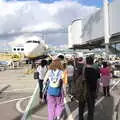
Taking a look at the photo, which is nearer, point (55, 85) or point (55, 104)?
point (55, 85)

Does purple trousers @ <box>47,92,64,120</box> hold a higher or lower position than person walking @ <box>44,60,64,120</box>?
lower

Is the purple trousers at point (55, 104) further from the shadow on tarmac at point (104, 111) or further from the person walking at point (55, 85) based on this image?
the shadow on tarmac at point (104, 111)

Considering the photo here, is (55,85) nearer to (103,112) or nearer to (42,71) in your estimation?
(103,112)

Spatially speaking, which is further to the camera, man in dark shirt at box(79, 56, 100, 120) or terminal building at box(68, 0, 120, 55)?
terminal building at box(68, 0, 120, 55)

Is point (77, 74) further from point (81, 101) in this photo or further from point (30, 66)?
point (30, 66)

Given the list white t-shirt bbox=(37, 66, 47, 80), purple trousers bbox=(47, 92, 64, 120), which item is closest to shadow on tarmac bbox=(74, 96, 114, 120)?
purple trousers bbox=(47, 92, 64, 120)

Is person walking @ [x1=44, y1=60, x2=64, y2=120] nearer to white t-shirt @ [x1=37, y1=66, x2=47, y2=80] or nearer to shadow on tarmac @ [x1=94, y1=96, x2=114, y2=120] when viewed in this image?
shadow on tarmac @ [x1=94, y1=96, x2=114, y2=120]

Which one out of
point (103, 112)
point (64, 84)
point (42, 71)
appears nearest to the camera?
point (64, 84)

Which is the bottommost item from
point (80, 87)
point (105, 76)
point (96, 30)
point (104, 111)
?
point (104, 111)

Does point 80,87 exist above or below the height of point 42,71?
below

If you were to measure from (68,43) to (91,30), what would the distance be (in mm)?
34663

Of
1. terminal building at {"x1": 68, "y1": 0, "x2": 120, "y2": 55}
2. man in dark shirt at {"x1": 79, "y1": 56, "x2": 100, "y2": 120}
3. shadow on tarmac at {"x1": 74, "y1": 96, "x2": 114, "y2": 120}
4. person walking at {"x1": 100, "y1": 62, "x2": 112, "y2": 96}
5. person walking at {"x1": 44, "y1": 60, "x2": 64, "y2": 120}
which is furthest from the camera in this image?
terminal building at {"x1": 68, "y1": 0, "x2": 120, "y2": 55}

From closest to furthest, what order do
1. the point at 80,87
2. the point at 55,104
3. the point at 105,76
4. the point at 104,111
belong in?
the point at 80,87, the point at 55,104, the point at 104,111, the point at 105,76

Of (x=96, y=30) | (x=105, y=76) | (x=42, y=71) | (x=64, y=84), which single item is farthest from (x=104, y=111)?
(x=96, y=30)
